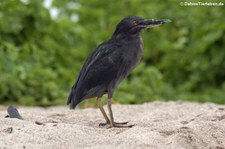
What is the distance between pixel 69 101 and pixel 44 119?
302 millimetres

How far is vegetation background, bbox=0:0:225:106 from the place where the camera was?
394 inches

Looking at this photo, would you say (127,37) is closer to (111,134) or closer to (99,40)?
(111,134)

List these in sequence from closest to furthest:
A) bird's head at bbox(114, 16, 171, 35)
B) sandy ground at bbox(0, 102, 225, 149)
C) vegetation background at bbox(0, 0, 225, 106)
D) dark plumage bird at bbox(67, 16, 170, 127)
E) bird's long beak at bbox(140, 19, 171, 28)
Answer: sandy ground at bbox(0, 102, 225, 149) < dark plumage bird at bbox(67, 16, 170, 127) < bird's long beak at bbox(140, 19, 171, 28) < bird's head at bbox(114, 16, 171, 35) < vegetation background at bbox(0, 0, 225, 106)

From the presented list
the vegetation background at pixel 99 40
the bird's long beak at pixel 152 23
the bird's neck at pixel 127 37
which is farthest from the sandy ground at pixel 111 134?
the vegetation background at pixel 99 40

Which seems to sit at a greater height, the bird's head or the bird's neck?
the bird's head

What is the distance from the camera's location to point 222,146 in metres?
5.34

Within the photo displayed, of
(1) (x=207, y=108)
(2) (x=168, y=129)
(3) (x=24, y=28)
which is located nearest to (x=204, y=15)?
(3) (x=24, y=28)

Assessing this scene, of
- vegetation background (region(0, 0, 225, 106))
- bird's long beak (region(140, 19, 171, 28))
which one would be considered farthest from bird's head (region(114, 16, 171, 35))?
vegetation background (region(0, 0, 225, 106))

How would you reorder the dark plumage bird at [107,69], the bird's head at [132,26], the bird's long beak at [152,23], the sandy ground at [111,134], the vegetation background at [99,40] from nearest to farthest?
Answer: the sandy ground at [111,134] < the dark plumage bird at [107,69] < the bird's long beak at [152,23] < the bird's head at [132,26] < the vegetation background at [99,40]

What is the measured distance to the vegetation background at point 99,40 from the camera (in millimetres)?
10016

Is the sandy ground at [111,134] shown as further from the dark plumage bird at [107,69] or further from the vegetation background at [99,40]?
the vegetation background at [99,40]

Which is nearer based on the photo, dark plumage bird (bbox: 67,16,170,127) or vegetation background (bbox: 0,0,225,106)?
dark plumage bird (bbox: 67,16,170,127)

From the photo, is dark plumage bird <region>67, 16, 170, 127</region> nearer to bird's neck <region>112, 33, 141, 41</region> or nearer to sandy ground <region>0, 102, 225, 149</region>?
bird's neck <region>112, 33, 141, 41</region>

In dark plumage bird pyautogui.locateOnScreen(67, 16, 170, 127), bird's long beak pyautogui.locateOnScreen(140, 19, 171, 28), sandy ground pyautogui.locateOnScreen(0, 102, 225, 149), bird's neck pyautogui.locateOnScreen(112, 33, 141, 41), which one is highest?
bird's long beak pyautogui.locateOnScreen(140, 19, 171, 28)
